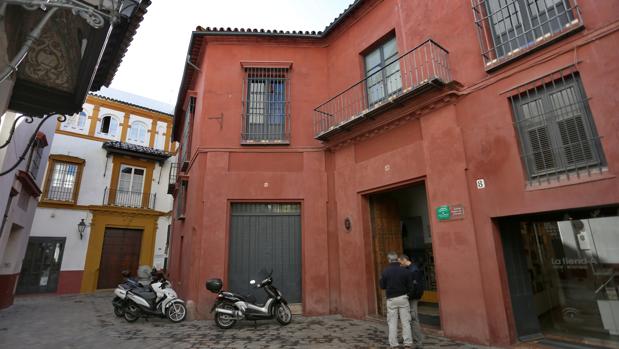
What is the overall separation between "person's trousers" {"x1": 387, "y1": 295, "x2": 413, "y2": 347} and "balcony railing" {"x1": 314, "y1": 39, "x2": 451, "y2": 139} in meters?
4.26

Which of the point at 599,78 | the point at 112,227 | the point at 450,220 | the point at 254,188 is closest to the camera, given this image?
the point at 599,78

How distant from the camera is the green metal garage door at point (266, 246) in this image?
877 cm

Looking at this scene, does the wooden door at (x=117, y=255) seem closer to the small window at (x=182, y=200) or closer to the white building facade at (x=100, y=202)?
the white building facade at (x=100, y=202)

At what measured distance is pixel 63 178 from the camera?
17.5 m

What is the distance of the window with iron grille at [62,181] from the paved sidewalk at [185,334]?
9.15 metres

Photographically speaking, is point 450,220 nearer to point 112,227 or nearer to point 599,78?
point 599,78

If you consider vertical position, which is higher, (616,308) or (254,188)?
(254,188)

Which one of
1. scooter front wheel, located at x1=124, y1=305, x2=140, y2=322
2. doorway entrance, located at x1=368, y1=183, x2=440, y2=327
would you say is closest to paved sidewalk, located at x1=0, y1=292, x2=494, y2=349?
scooter front wheel, located at x1=124, y1=305, x2=140, y2=322

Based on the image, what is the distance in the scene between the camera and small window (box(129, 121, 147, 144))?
67.4ft

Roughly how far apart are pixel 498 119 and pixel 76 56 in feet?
22.8

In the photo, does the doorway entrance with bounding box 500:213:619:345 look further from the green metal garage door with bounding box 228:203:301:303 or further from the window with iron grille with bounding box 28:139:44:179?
the window with iron grille with bounding box 28:139:44:179

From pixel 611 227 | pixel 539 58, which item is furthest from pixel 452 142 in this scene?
pixel 611 227

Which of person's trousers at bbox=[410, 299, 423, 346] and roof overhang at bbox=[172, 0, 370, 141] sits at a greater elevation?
roof overhang at bbox=[172, 0, 370, 141]

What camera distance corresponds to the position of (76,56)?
4.55 m
